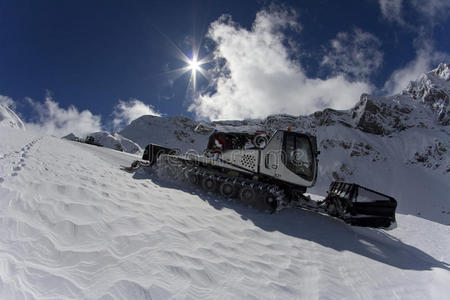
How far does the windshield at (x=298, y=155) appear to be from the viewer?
251 inches

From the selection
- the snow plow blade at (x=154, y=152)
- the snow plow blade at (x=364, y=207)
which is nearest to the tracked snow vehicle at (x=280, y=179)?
the snow plow blade at (x=364, y=207)

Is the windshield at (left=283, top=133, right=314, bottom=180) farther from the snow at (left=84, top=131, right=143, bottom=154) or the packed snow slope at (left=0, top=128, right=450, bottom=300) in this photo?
the snow at (left=84, top=131, right=143, bottom=154)

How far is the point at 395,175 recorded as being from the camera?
8756cm

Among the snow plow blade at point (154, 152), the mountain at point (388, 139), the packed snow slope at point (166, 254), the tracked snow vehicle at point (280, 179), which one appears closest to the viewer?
the packed snow slope at point (166, 254)

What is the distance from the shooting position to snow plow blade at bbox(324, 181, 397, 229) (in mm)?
5395

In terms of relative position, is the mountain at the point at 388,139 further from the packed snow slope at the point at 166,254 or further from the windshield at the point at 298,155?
the packed snow slope at the point at 166,254

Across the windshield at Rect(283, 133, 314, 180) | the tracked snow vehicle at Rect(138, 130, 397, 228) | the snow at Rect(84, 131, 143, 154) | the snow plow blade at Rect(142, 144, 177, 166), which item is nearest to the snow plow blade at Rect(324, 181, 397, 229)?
the tracked snow vehicle at Rect(138, 130, 397, 228)

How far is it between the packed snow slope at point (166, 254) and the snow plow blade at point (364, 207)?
0.71 metres

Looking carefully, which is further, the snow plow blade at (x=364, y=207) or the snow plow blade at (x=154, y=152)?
the snow plow blade at (x=154, y=152)

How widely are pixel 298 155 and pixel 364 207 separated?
2.30 meters

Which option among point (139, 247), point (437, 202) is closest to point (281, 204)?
point (139, 247)

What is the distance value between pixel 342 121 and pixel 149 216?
141m

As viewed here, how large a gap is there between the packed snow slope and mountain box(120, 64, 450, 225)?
2856 inches

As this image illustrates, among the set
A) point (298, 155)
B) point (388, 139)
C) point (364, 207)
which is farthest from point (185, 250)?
point (388, 139)
